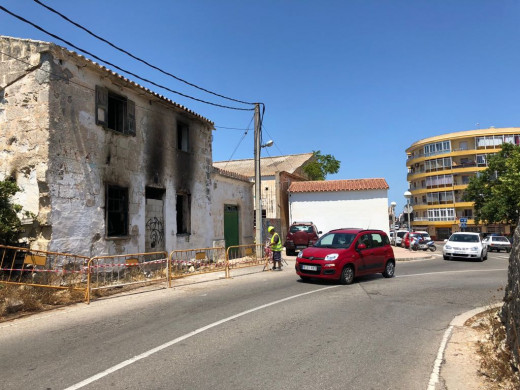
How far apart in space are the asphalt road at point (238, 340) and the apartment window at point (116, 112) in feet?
19.3

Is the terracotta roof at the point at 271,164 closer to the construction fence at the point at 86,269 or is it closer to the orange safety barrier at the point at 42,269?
the construction fence at the point at 86,269

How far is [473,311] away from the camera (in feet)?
25.7

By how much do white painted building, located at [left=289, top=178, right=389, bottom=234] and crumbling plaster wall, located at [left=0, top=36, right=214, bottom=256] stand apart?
54.4 ft

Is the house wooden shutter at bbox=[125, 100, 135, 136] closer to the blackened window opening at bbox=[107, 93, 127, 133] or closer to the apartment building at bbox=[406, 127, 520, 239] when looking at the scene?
the blackened window opening at bbox=[107, 93, 127, 133]

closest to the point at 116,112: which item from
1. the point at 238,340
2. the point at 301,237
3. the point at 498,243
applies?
the point at 238,340

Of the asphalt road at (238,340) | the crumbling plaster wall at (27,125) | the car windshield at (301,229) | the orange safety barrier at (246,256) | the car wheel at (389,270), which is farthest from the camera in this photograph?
the car windshield at (301,229)

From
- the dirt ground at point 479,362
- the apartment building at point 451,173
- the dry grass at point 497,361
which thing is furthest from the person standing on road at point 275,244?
the apartment building at point 451,173

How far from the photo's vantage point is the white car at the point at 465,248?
19641 millimetres

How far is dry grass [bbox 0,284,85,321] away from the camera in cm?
771

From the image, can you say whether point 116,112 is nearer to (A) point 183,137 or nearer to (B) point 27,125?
(B) point 27,125

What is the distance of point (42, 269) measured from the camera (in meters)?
9.70

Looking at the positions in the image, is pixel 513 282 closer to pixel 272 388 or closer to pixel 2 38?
pixel 272 388

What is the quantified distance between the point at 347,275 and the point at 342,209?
1932cm

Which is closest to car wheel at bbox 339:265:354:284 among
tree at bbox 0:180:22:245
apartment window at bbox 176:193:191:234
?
apartment window at bbox 176:193:191:234
